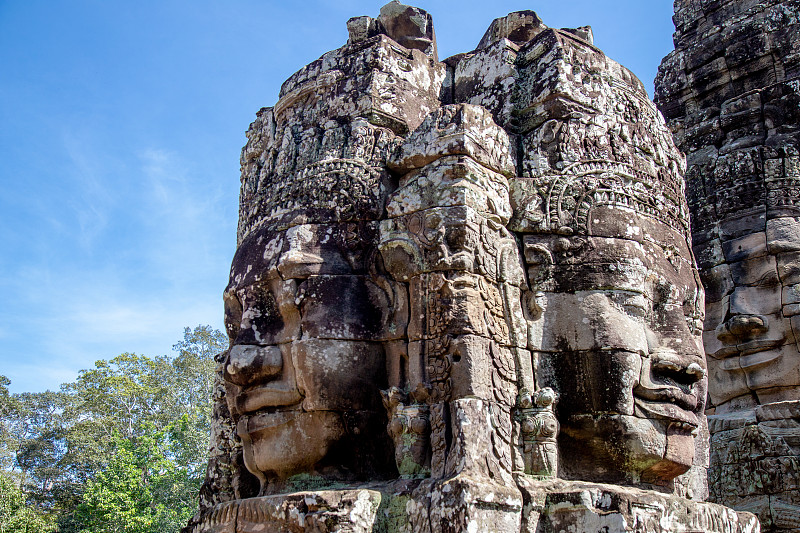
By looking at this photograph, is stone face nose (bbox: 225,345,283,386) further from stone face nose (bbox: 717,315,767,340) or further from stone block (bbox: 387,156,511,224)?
stone face nose (bbox: 717,315,767,340)

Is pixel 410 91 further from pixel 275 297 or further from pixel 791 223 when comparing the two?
pixel 791 223

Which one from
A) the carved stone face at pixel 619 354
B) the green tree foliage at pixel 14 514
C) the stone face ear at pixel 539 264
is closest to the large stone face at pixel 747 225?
the carved stone face at pixel 619 354

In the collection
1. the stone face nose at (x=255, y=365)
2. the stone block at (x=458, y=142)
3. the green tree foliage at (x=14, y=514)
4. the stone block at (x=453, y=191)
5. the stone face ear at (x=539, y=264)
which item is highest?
the stone block at (x=458, y=142)

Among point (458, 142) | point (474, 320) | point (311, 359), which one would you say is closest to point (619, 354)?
point (474, 320)

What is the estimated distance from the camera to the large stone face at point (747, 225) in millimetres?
6379

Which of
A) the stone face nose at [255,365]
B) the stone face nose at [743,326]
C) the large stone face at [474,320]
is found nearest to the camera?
the large stone face at [474,320]

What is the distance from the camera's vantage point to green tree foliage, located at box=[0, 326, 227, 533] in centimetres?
1928

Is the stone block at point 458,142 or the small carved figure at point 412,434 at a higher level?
the stone block at point 458,142

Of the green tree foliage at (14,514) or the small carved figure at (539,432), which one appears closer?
the small carved figure at (539,432)

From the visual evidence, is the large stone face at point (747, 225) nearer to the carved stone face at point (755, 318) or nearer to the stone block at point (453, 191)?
the carved stone face at point (755, 318)

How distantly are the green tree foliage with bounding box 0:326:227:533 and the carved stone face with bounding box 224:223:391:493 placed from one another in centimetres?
1633

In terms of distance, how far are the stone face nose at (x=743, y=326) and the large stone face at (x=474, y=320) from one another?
2.10 m

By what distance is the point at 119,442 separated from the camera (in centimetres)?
2002

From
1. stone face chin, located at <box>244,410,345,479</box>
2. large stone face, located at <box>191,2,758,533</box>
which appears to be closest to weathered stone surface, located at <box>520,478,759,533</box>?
large stone face, located at <box>191,2,758,533</box>
